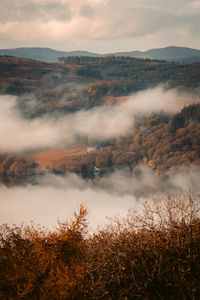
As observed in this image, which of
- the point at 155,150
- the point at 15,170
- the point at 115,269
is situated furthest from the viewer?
the point at 15,170

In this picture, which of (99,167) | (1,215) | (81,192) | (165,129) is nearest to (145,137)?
(165,129)

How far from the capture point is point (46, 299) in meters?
14.9

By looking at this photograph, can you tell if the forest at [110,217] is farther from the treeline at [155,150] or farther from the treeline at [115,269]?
the treeline at [155,150]

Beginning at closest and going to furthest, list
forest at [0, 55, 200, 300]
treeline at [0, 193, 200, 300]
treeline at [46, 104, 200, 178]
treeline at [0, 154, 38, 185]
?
treeline at [0, 193, 200, 300] → forest at [0, 55, 200, 300] → treeline at [46, 104, 200, 178] → treeline at [0, 154, 38, 185]

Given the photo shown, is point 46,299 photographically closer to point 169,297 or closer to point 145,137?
point 169,297

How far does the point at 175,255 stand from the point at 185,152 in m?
126

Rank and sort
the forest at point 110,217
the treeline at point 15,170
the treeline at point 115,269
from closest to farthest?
the treeline at point 115,269, the forest at point 110,217, the treeline at point 15,170

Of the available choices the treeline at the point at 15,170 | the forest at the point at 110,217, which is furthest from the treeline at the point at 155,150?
the treeline at the point at 15,170

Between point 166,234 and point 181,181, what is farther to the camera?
point 181,181

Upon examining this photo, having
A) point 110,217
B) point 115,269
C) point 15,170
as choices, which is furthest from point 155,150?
point 115,269

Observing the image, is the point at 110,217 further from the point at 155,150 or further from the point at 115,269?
the point at 155,150

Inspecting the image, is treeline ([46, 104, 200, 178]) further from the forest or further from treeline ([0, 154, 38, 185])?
treeline ([0, 154, 38, 185])

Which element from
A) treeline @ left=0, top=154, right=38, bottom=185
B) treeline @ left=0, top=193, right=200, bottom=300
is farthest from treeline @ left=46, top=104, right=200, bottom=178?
treeline @ left=0, top=193, right=200, bottom=300

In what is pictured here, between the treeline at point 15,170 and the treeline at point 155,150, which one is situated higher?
the treeline at point 155,150
